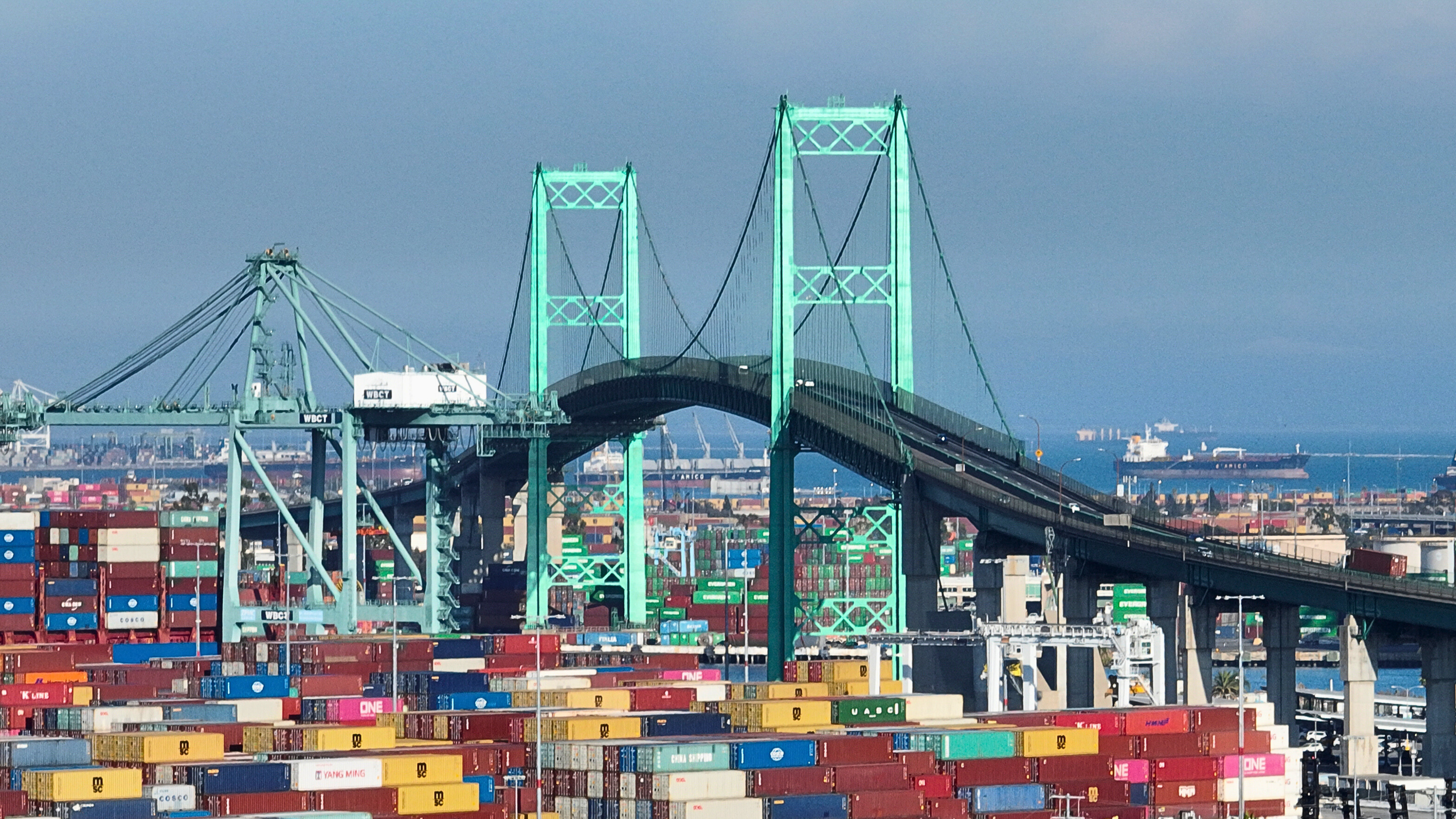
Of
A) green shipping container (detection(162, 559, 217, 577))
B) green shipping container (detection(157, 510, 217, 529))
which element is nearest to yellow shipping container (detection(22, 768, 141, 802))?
green shipping container (detection(162, 559, 217, 577))

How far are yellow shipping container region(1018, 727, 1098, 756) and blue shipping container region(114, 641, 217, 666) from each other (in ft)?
126

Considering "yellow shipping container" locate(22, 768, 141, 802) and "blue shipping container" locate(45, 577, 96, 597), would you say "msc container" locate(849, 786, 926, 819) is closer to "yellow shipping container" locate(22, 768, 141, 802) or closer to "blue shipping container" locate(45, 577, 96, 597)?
"yellow shipping container" locate(22, 768, 141, 802)

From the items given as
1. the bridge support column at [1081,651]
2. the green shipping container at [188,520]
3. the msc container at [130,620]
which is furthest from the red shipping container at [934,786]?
the green shipping container at [188,520]

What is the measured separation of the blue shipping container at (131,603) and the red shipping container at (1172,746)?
5519cm

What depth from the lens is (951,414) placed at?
340ft

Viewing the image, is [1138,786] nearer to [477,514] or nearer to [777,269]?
[777,269]

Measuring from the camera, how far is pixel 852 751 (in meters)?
58.2

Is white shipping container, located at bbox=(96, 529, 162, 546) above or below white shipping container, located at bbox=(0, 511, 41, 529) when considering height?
below

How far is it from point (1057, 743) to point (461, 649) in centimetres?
3408

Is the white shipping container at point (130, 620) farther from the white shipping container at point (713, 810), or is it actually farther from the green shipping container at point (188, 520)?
the white shipping container at point (713, 810)

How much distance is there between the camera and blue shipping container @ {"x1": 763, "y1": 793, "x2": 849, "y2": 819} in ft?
181

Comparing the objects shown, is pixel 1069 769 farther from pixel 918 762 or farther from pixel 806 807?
pixel 806 807

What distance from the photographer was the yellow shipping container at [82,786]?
5144cm

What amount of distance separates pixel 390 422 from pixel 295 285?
8.35 m
